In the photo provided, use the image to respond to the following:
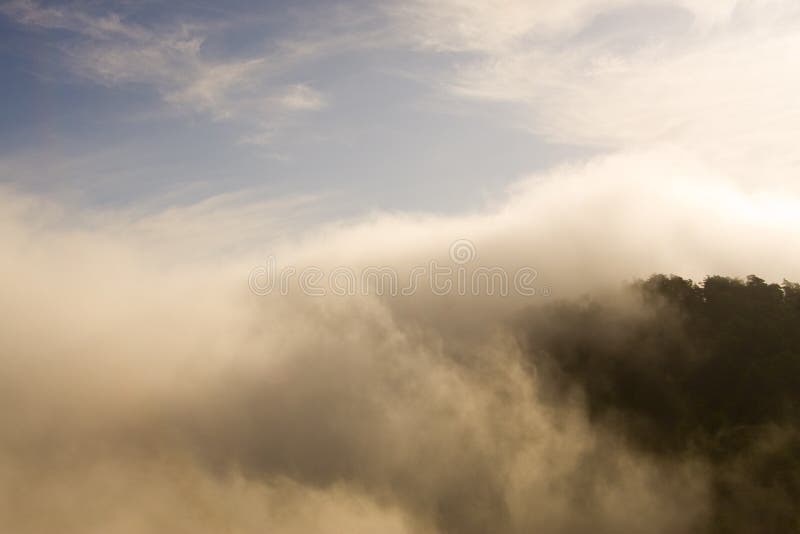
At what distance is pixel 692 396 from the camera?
101 m

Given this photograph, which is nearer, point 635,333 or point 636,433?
point 636,433

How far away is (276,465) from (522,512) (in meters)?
71.3

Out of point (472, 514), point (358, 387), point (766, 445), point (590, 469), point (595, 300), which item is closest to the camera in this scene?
point (766, 445)

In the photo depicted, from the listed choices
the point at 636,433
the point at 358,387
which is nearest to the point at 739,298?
the point at 636,433

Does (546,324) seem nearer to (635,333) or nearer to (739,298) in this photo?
(635,333)

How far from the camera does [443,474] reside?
119 m

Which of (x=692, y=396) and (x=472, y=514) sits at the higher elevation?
(x=692, y=396)

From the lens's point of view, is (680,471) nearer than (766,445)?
No

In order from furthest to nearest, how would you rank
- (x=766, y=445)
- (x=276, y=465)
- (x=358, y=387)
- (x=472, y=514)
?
(x=358, y=387) < (x=276, y=465) < (x=472, y=514) < (x=766, y=445)

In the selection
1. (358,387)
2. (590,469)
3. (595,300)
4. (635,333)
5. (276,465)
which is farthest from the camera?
(358,387)

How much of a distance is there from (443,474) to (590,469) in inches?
1349

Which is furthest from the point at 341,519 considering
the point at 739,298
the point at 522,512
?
the point at 739,298

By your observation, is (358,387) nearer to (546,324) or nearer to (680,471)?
(546,324)

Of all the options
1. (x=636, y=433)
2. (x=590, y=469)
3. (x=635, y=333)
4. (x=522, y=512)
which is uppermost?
(x=635, y=333)
